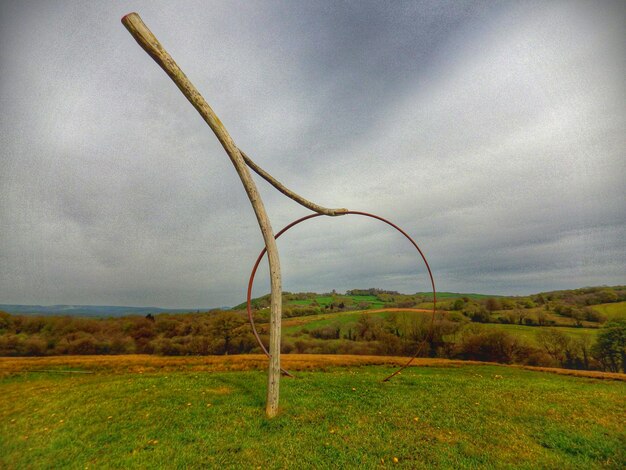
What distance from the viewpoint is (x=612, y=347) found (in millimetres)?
17656

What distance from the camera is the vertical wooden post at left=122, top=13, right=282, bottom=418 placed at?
5406mm

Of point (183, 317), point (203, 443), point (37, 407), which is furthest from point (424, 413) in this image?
point (183, 317)

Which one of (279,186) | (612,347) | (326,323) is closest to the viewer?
(279,186)

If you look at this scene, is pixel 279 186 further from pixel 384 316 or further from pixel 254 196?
pixel 384 316

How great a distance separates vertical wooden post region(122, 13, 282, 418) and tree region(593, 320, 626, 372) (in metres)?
25.6

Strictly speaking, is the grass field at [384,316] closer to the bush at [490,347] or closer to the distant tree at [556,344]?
the distant tree at [556,344]


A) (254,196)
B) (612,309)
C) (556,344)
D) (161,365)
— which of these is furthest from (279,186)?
(612,309)

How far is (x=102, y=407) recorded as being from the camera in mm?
6301

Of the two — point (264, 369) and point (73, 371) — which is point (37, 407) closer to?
point (73, 371)

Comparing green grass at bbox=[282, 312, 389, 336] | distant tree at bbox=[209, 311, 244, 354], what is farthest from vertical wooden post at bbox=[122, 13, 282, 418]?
green grass at bbox=[282, 312, 389, 336]

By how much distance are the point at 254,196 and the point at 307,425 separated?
5.73 meters

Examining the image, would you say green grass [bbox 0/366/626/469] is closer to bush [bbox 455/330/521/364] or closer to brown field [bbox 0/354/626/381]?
brown field [bbox 0/354/626/381]

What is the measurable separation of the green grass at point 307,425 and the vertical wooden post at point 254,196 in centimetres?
87

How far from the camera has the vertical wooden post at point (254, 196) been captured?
5406 mm
